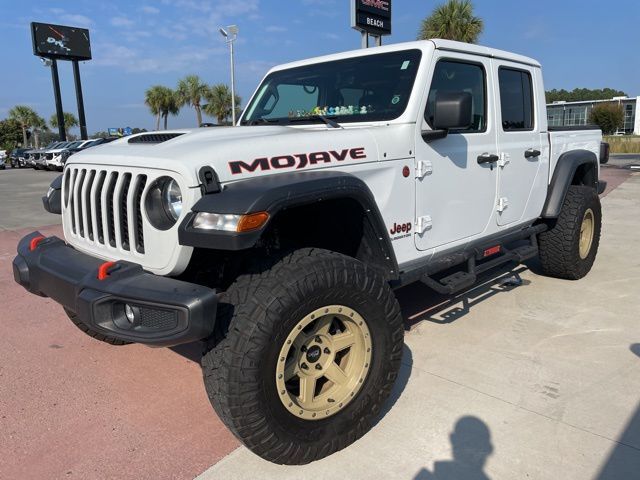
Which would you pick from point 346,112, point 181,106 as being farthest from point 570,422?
point 181,106

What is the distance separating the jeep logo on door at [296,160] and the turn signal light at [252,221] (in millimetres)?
320

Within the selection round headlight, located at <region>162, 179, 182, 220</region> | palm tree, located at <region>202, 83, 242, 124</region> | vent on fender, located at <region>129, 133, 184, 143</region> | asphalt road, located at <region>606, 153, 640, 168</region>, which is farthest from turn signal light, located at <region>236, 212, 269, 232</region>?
palm tree, located at <region>202, 83, 242, 124</region>

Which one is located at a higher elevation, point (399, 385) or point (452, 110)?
point (452, 110)

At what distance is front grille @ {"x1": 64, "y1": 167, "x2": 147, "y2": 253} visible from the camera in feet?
7.77

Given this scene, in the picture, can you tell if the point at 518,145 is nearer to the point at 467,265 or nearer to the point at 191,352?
the point at 467,265

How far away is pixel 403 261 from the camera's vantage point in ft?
10.1

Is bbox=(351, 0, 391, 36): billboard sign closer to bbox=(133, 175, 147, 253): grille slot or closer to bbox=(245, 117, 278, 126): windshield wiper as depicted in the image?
bbox=(245, 117, 278, 126): windshield wiper

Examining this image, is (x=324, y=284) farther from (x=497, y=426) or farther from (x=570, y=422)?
(x=570, y=422)

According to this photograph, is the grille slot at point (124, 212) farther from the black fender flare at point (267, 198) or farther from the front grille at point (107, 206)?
the black fender flare at point (267, 198)

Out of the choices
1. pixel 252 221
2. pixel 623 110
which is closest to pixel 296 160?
pixel 252 221

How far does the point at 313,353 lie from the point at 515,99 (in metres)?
2.84

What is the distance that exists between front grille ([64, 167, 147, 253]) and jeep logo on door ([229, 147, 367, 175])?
463 millimetres

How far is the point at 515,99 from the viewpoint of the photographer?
13.6ft

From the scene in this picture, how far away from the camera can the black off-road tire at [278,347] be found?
213cm
